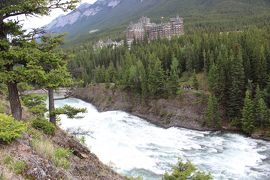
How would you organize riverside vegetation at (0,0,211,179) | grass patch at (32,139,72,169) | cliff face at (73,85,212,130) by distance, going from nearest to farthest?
riverside vegetation at (0,0,211,179) < grass patch at (32,139,72,169) < cliff face at (73,85,212,130)

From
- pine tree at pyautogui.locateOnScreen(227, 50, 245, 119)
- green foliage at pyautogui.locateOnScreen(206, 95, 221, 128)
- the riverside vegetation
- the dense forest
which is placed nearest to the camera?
the riverside vegetation

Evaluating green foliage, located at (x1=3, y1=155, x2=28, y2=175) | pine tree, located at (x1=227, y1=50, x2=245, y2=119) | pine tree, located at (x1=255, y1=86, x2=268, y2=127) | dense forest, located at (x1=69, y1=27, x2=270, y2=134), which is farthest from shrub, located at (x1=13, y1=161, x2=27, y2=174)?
pine tree, located at (x1=227, y1=50, x2=245, y2=119)

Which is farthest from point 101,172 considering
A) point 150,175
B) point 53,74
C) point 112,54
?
point 112,54

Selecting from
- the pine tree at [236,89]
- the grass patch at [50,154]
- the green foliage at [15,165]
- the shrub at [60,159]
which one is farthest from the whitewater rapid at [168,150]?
the green foliage at [15,165]

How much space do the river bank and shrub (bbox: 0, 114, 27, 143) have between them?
171 ft

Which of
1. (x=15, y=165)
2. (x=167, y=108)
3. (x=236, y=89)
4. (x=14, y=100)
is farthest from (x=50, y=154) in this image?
(x=167, y=108)

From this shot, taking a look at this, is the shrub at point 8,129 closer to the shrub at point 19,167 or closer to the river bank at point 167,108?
the shrub at point 19,167

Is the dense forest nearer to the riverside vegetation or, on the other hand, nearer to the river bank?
the river bank

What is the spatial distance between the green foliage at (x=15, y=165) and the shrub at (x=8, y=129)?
868mm

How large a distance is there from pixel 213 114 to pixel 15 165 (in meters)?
57.6

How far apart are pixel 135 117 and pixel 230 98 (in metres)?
22.3

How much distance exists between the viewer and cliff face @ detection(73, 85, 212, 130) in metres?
71.7

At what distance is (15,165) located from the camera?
1179 centimetres

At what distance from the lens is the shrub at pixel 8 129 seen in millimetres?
12762
